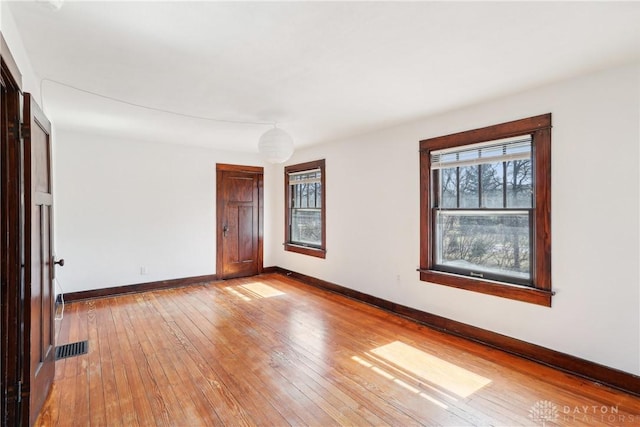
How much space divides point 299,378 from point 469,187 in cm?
251

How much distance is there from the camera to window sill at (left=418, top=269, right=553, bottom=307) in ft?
9.18

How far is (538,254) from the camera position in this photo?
283 centimetres

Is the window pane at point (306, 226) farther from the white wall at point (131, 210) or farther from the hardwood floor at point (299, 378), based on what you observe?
the hardwood floor at point (299, 378)

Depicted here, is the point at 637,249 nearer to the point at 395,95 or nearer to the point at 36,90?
the point at 395,95

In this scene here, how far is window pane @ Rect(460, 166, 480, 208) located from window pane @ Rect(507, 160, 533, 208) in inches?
12.4

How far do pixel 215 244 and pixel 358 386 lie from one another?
4.09 m

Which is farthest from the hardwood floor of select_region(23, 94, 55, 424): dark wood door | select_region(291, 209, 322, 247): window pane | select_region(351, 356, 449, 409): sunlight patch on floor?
select_region(291, 209, 322, 247): window pane

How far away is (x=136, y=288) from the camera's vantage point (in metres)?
4.99

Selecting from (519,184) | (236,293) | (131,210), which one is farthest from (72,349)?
(519,184)

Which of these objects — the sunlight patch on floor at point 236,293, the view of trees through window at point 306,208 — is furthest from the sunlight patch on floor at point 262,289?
the view of trees through window at point 306,208

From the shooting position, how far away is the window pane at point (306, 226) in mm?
5609

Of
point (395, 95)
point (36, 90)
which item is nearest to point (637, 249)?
point (395, 95)

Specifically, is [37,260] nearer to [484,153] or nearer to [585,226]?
[484,153]

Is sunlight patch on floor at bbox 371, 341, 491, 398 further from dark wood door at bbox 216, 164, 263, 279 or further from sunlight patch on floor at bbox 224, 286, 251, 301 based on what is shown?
dark wood door at bbox 216, 164, 263, 279
